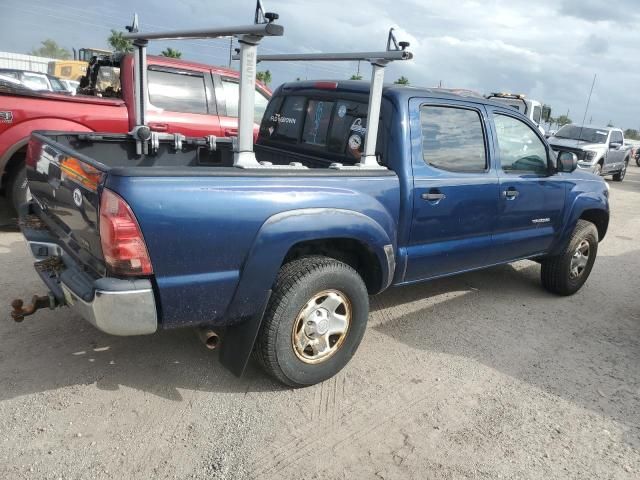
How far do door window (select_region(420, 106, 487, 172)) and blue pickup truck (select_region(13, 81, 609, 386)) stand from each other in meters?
0.01

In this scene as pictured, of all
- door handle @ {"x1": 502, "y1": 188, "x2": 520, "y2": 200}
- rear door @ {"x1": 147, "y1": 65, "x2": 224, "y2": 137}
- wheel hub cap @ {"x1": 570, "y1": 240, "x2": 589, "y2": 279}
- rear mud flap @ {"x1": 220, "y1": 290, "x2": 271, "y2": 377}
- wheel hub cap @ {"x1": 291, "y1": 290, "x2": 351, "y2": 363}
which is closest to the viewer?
rear mud flap @ {"x1": 220, "y1": 290, "x2": 271, "y2": 377}

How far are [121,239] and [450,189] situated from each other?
7.29ft

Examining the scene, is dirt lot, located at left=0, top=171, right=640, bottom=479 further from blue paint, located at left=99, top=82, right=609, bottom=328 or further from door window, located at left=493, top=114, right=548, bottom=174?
door window, located at left=493, top=114, right=548, bottom=174

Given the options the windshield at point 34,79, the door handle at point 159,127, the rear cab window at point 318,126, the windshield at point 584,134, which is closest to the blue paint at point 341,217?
the rear cab window at point 318,126

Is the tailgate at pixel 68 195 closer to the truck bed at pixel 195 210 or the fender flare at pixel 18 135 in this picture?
the truck bed at pixel 195 210

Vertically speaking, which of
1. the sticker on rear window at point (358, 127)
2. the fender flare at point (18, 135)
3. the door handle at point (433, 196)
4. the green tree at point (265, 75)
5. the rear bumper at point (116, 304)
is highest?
the green tree at point (265, 75)

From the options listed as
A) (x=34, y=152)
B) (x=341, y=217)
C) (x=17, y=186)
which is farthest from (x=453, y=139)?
(x=17, y=186)

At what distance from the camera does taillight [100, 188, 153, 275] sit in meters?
2.25

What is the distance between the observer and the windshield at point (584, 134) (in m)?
15.1

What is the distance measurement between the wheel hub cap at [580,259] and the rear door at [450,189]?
146 cm

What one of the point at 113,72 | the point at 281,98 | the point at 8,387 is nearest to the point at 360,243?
the point at 281,98

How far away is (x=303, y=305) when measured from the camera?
2869 millimetres

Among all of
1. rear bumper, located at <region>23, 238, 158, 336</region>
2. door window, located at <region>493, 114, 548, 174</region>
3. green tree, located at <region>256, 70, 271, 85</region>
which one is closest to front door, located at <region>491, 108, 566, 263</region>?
door window, located at <region>493, 114, 548, 174</region>

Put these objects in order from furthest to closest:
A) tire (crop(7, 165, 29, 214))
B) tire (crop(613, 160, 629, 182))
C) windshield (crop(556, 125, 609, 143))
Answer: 1. tire (crop(613, 160, 629, 182))
2. windshield (crop(556, 125, 609, 143))
3. tire (crop(7, 165, 29, 214))
